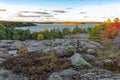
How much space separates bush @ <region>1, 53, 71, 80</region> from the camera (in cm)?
1273

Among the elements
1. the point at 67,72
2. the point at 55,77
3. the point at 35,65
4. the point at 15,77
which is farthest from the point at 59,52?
the point at 15,77

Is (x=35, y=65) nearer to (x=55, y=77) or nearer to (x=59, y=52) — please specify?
(x=55, y=77)

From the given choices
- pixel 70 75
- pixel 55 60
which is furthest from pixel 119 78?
pixel 55 60

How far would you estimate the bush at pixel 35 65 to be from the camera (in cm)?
1273

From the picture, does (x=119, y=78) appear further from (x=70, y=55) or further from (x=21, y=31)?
(x=21, y=31)

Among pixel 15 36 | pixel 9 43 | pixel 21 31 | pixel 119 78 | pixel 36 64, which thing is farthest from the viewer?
pixel 21 31

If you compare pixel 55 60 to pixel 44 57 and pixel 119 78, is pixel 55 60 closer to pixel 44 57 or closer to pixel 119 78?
pixel 44 57

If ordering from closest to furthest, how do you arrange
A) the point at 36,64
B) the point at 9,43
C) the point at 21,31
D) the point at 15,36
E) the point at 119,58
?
the point at 36,64, the point at 119,58, the point at 9,43, the point at 15,36, the point at 21,31

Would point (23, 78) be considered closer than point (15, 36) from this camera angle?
Yes

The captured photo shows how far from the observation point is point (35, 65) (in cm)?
1336

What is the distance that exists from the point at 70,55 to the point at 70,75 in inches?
115

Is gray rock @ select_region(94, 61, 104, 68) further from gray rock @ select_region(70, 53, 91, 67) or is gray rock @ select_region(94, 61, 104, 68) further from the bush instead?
the bush

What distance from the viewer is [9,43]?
812 inches

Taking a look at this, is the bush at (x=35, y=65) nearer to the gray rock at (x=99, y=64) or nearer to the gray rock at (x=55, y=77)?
the gray rock at (x=55, y=77)
